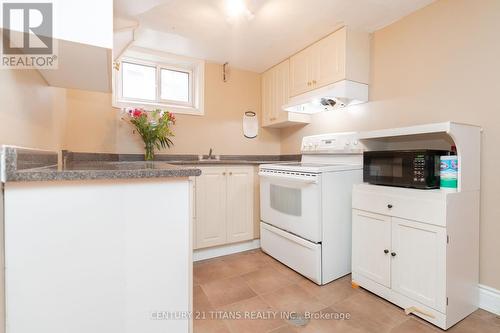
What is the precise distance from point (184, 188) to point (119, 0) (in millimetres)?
1215

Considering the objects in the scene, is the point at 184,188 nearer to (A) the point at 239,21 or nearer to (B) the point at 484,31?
(A) the point at 239,21

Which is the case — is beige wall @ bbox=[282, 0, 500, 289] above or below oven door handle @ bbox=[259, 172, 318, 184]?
above

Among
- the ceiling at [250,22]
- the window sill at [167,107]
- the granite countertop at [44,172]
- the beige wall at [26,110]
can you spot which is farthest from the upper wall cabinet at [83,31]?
the window sill at [167,107]

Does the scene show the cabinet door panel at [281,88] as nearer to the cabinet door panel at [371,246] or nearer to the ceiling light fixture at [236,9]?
the ceiling light fixture at [236,9]

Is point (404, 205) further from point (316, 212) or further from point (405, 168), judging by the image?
point (316, 212)

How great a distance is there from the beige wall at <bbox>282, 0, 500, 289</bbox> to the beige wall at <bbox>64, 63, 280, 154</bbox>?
4.94 feet

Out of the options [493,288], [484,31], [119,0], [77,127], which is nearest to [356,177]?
[493,288]

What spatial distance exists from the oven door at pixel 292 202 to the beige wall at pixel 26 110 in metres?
1.69

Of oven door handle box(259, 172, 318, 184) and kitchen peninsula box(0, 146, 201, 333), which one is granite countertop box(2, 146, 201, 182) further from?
oven door handle box(259, 172, 318, 184)

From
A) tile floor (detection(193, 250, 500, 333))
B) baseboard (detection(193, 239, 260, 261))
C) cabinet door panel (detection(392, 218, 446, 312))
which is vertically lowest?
tile floor (detection(193, 250, 500, 333))

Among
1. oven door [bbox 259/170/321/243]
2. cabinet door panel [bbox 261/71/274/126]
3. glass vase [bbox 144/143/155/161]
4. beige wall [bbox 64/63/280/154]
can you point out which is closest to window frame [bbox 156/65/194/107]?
beige wall [bbox 64/63/280/154]

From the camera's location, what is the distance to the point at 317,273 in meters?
1.87

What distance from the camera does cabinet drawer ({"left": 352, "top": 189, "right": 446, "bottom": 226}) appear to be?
4.54 feet
